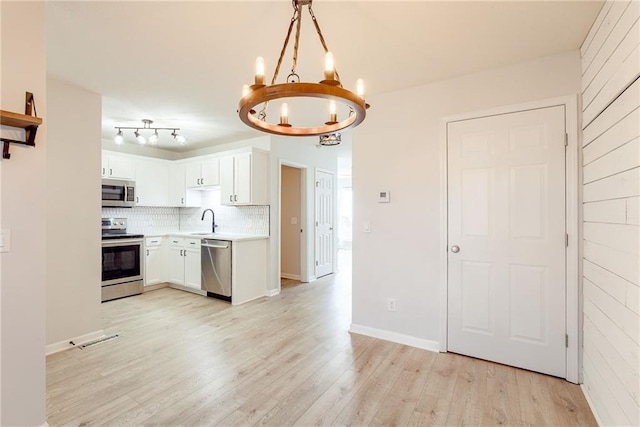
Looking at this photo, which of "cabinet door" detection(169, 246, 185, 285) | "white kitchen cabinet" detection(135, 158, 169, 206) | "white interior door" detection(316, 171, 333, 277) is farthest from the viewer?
"white interior door" detection(316, 171, 333, 277)

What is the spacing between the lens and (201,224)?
558 cm

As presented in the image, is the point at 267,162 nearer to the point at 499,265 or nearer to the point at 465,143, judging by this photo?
the point at 465,143

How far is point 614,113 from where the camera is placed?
1651 mm

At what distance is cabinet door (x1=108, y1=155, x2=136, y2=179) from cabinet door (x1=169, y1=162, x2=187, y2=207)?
631mm

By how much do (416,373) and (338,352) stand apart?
70cm

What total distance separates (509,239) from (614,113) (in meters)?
1.13

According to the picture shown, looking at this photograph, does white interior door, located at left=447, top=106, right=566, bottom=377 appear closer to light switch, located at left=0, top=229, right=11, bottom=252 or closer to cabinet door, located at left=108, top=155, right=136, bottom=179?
light switch, located at left=0, top=229, right=11, bottom=252

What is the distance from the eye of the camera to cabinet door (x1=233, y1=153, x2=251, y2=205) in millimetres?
4463

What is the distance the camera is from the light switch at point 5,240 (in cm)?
154

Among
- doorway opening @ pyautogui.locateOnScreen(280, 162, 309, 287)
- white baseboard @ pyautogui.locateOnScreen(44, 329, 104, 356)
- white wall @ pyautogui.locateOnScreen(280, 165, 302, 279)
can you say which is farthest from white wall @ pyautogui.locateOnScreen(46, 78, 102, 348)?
white wall @ pyautogui.locateOnScreen(280, 165, 302, 279)

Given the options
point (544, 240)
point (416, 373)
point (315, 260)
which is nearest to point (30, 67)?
point (416, 373)

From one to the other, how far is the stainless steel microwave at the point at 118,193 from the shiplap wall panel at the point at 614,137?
18.2ft

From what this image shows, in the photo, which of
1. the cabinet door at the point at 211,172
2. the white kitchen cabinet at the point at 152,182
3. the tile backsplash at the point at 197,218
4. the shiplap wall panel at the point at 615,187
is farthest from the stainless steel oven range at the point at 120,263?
the shiplap wall panel at the point at 615,187

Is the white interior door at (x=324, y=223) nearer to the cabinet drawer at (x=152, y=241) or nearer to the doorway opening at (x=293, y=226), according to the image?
the doorway opening at (x=293, y=226)
